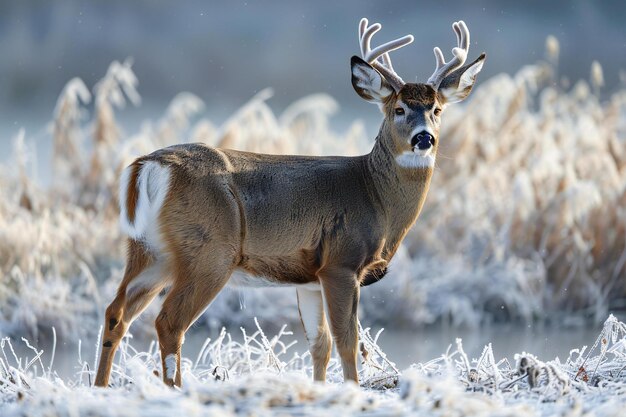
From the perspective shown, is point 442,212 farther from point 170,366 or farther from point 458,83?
point 170,366

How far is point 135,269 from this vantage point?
5.78 m

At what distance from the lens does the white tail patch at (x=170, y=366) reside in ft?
18.0

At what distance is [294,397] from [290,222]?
1.88 metres

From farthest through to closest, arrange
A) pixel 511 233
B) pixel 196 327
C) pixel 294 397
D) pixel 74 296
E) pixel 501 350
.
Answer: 1. pixel 511 233
2. pixel 196 327
3. pixel 74 296
4. pixel 501 350
5. pixel 294 397

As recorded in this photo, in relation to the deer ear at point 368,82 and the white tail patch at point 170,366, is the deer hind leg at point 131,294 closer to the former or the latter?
the white tail patch at point 170,366

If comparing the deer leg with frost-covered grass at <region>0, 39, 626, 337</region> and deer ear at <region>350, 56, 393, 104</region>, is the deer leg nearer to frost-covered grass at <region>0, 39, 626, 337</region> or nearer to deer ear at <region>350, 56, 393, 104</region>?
deer ear at <region>350, 56, 393, 104</region>

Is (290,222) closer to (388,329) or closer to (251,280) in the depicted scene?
(251,280)

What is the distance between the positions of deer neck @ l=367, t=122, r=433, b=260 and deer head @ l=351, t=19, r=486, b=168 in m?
0.05

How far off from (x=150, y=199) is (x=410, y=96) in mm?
1497

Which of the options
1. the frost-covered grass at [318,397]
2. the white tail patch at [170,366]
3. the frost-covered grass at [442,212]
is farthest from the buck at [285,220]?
the frost-covered grass at [442,212]

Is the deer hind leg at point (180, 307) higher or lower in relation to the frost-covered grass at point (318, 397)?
higher

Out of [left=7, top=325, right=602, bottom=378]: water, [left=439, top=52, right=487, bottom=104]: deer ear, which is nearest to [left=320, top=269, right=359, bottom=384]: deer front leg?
[left=439, top=52, right=487, bottom=104]: deer ear

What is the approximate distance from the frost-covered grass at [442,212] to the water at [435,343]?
0.69 ft

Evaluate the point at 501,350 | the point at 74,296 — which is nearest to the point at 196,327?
the point at 74,296
